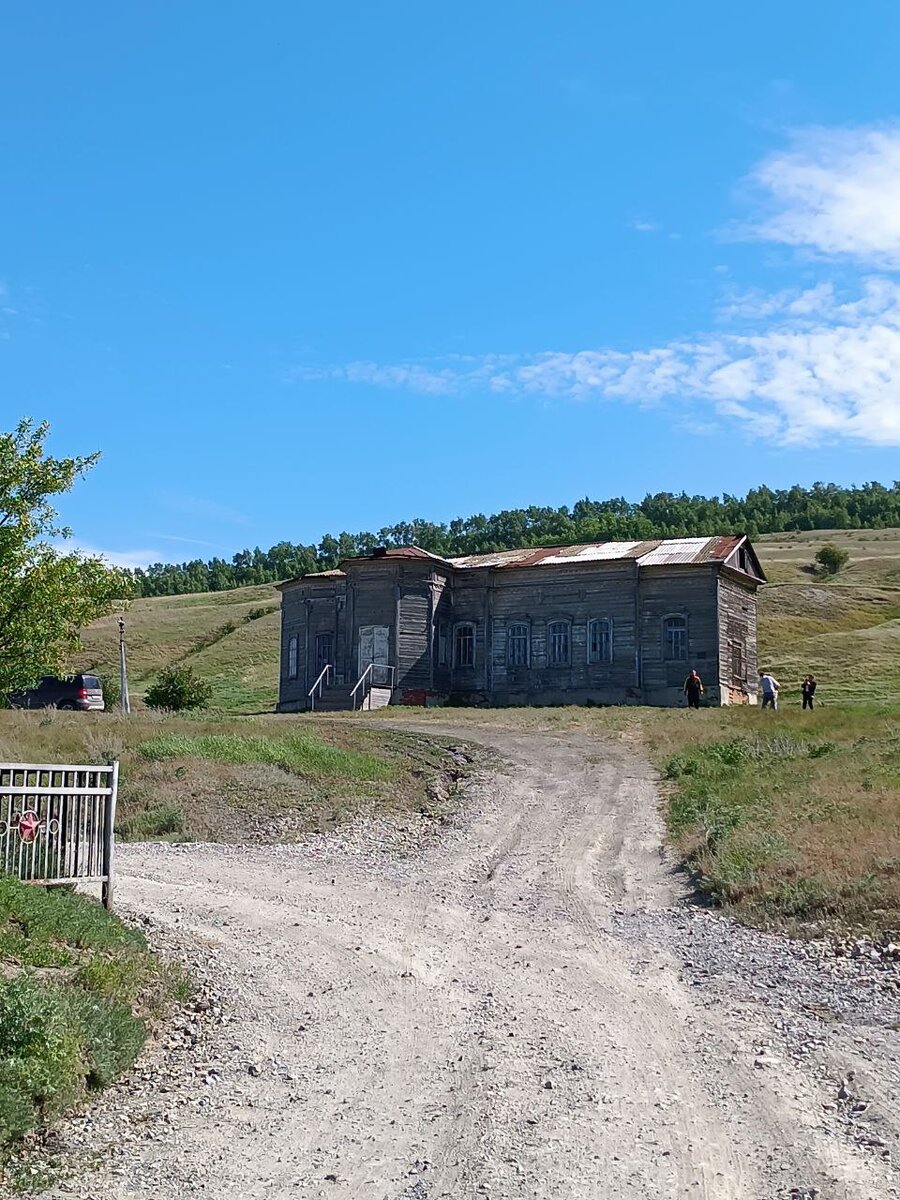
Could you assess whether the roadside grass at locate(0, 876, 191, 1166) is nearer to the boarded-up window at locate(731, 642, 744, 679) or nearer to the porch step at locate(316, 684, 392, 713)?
the porch step at locate(316, 684, 392, 713)

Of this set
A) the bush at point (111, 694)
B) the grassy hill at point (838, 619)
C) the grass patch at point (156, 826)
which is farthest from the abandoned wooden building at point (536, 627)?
the grass patch at point (156, 826)

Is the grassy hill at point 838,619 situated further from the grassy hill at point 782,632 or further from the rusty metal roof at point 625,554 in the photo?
the rusty metal roof at point 625,554

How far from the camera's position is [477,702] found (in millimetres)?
43281

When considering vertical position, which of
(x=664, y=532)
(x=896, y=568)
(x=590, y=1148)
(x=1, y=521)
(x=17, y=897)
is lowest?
(x=590, y=1148)

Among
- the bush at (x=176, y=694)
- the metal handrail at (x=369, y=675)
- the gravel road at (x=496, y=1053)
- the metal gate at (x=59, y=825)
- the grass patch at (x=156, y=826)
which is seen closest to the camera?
the gravel road at (x=496, y=1053)

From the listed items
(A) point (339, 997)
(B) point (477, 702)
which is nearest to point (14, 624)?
(A) point (339, 997)

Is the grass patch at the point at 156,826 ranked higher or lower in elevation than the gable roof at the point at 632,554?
lower

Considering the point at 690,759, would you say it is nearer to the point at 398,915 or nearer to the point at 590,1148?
the point at 398,915

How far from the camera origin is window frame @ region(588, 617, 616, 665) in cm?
4150

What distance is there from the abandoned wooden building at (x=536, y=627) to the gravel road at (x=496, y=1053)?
26.5 metres

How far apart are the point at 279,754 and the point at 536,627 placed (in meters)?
21.6

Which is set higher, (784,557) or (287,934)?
(784,557)

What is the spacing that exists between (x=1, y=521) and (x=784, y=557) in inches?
3462

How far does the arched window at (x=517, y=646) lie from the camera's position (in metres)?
43.0
